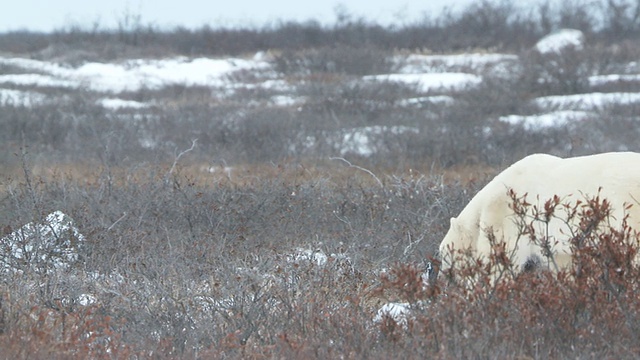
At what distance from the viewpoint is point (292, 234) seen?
7.63 m

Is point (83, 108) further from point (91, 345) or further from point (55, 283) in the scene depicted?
point (91, 345)

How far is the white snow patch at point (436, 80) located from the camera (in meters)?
25.8

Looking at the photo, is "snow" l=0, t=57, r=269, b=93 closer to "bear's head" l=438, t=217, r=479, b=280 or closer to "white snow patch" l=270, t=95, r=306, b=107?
"white snow patch" l=270, t=95, r=306, b=107

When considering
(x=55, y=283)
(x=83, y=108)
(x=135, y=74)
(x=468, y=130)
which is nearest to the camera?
(x=55, y=283)

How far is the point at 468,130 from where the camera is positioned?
16.5m

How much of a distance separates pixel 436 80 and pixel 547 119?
9.24 m

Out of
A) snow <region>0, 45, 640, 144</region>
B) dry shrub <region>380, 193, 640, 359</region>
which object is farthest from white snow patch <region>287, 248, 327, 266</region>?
snow <region>0, 45, 640, 144</region>

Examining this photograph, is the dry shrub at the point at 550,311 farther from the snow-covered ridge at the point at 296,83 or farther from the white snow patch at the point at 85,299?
the snow-covered ridge at the point at 296,83

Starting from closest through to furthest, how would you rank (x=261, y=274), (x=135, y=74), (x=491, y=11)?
(x=261, y=274), (x=135, y=74), (x=491, y=11)

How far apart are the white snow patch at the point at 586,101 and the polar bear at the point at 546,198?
1587 centimetres

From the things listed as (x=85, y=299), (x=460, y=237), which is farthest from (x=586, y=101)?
(x=85, y=299)

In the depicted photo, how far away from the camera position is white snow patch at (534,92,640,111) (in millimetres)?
20578

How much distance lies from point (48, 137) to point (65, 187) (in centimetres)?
897

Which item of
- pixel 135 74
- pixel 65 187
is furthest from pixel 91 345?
pixel 135 74
